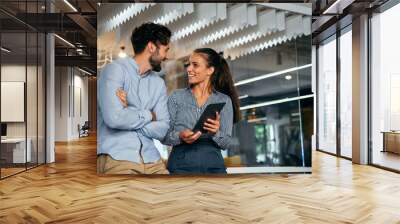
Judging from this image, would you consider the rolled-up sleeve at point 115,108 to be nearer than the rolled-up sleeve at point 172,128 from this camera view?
Yes

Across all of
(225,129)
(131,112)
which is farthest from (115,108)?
(225,129)

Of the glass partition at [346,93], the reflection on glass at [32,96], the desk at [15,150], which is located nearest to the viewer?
the desk at [15,150]

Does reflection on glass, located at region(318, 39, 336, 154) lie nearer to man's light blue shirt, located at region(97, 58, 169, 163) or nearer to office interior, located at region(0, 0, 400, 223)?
office interior, located at region(0, 0, 400, 223)

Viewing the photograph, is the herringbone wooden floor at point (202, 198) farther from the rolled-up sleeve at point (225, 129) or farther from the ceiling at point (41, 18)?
the ceiling at point (41, 18)

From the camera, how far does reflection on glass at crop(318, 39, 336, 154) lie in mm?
10234

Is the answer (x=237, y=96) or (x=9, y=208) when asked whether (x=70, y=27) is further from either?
(x=9, y=208)

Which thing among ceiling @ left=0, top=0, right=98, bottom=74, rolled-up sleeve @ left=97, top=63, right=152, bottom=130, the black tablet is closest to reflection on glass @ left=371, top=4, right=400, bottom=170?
the black tablet

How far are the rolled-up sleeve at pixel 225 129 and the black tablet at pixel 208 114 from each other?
0.10 m

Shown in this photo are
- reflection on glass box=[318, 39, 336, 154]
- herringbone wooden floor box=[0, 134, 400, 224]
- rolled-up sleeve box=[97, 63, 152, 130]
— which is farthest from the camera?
reflection on glass box=[318, 39, 336, 154]

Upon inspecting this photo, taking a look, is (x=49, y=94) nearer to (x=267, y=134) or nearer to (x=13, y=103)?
(x=13, y=103)

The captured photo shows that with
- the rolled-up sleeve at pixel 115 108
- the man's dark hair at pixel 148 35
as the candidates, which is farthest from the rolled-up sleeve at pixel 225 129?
the man's dark hair at pixel 148 35

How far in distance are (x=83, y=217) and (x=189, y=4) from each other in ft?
13.1

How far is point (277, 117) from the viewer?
6668 mm

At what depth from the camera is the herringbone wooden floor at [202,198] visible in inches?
162
